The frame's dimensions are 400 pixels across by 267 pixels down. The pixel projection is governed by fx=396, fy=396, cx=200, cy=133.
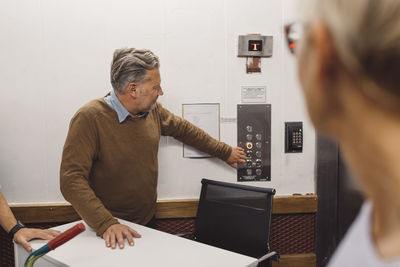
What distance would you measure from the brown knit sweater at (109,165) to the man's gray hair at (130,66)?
6.5 inches

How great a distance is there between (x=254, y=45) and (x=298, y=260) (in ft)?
5.22

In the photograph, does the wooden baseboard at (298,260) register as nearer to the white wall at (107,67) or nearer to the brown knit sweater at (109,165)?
the white wall at (107,67)

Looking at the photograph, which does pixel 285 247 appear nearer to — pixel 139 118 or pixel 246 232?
pixel 246 232

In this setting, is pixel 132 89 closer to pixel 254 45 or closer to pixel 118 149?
pixel 118 149

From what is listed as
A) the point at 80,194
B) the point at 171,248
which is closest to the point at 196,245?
the point at 171,248

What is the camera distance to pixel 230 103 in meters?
2.75

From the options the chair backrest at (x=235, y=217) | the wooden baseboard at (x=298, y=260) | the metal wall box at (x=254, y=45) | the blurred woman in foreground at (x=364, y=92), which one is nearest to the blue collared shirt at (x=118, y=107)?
the chair backrest at (x=235, y=217)

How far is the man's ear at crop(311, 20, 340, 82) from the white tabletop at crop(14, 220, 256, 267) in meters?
1.33

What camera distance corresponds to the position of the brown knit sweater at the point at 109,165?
6.86 ft

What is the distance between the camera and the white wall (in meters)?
2.56

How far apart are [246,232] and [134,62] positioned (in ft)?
3.79

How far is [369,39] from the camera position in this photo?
16.3 inches

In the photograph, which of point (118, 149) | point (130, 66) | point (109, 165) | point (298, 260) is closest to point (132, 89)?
point (130, 66)

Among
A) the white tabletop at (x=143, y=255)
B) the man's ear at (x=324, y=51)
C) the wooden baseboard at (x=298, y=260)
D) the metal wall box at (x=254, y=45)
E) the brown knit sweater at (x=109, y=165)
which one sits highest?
the metal wall box at (x=254, y=45)
